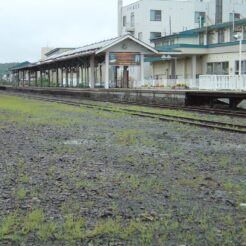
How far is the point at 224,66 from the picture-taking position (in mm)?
51844

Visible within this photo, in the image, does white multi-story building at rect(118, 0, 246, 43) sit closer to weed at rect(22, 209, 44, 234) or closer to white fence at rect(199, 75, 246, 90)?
white fence at rect(199, 75, 246, 90)

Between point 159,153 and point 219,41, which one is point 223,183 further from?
point 219,41

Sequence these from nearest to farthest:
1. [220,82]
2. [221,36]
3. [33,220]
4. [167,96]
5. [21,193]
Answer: [33,220] < [21,193] < [167,96] < [220,82] < [221,36]

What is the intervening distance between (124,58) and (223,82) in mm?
14550

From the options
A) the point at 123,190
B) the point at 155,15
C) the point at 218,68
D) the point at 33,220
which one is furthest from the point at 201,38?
the point at 33,220

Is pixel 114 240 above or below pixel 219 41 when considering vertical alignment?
below

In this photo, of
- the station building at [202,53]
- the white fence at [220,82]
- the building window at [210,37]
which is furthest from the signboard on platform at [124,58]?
the building window at [210,37]

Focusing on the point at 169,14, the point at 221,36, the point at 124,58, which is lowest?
the point at 124,58

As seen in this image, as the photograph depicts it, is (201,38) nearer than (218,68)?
No

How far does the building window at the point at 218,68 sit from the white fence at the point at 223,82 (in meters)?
19.2

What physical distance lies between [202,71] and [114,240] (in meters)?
53.2

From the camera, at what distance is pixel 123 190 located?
21.7 feet

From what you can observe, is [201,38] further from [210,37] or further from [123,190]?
[123,190]

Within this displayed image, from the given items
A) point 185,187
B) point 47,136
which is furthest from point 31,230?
point 47,136
